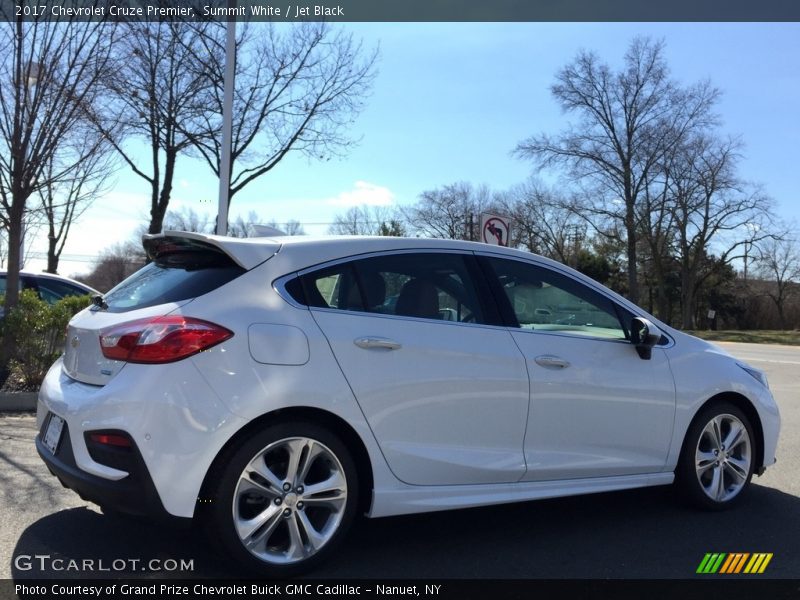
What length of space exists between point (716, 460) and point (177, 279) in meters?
3.60

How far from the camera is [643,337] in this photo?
15.0 ft

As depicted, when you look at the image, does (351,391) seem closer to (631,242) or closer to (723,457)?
(723,457)

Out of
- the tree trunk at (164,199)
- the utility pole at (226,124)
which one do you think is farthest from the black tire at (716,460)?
the tree trunk at (164,199)

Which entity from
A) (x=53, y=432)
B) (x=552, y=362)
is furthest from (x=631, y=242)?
(x=53, y=432)

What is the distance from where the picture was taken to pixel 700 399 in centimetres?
480

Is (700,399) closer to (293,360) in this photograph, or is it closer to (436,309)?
(436,309)

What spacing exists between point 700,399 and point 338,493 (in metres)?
2.55

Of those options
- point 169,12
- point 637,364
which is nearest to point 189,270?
point 637,364

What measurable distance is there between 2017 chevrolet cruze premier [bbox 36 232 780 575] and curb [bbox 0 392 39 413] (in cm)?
473

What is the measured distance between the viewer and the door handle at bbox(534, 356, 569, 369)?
419cm

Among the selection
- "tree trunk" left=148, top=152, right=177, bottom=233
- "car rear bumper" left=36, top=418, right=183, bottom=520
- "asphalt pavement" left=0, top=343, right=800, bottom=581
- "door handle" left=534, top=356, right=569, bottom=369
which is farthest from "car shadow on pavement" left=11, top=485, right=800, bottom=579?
"tree trunk" left=148, top=152, right=177, bottom=233

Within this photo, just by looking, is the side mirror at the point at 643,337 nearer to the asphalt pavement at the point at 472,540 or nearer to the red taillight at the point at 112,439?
the asphalt pavement at the point at 472,540

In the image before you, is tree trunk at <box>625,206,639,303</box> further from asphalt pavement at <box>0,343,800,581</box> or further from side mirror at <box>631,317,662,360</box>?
side mirror at <box>631,317,662,360</box>

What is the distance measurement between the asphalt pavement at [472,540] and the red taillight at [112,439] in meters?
0.39
